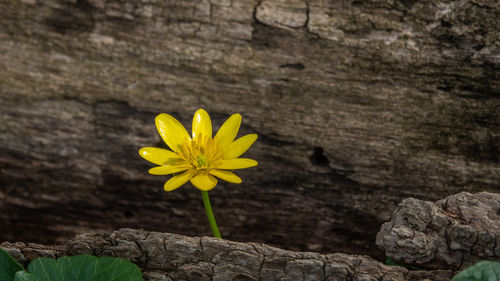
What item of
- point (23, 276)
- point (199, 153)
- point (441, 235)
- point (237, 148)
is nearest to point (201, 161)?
point (199, 153)

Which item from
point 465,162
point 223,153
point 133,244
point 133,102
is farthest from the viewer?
point 133,102

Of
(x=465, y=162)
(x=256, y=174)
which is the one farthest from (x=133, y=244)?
(x=465, y=162)

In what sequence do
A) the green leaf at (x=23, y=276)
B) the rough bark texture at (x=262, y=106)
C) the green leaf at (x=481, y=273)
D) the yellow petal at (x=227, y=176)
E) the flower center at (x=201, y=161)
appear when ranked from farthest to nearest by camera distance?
the rough bark texture at (x=262, y=106) < the flower center at (x=201, y=161) < the yellow petal at (x=227, y=176) < the green leaf at (x=23, y=276) < the green leaf at (x=481, y=273)

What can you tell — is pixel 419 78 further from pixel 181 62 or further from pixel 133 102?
pixel 133 102

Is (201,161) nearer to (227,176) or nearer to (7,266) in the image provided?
(227,176)

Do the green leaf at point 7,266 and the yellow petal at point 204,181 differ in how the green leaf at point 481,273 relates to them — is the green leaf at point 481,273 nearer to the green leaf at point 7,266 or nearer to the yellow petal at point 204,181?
the yellow petal at point 204,181

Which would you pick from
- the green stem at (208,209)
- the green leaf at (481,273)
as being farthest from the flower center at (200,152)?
the green leaf at (481,273)

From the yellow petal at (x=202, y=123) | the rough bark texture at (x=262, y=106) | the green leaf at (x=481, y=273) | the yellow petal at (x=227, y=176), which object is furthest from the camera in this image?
the rough bark texture at (x=262, y=106)
